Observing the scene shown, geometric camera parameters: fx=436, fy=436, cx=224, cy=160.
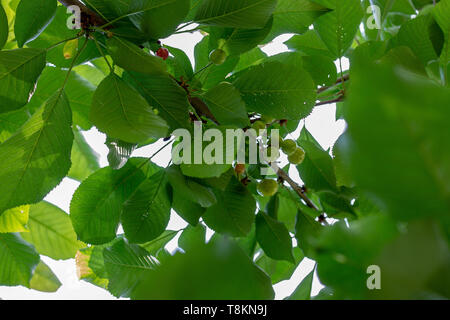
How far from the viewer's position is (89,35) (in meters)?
0.93

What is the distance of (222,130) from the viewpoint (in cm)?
89

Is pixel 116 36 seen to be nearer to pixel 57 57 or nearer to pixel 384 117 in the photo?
pixel 57 57

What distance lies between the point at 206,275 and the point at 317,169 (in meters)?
1.07

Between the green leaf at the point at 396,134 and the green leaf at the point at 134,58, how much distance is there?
68 centimetres

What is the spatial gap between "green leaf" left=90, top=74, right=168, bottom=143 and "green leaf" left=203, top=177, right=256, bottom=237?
37 centimetres

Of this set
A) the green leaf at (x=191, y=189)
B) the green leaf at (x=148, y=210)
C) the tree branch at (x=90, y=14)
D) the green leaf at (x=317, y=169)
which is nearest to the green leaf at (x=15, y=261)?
the green leaf at (x=148, y=210)

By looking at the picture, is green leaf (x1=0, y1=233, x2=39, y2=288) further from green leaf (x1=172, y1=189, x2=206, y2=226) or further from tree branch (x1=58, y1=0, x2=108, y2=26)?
tree branch (x1=58, y1=0, x2=108, y2=26)

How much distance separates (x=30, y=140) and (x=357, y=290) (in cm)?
79

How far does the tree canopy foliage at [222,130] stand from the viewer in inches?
7.3

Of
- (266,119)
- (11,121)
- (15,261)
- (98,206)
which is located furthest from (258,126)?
(15,261)

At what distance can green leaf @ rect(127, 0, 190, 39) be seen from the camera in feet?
2.77

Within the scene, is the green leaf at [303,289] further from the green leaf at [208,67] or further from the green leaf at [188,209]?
the green leaf at [208,67]

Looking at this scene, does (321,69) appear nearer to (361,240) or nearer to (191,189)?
(191,189)

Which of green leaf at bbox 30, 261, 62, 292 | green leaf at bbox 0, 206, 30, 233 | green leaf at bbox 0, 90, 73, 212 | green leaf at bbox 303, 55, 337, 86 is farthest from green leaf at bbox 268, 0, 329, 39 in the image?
green leaf at bbox 30, 261, 62, 292
